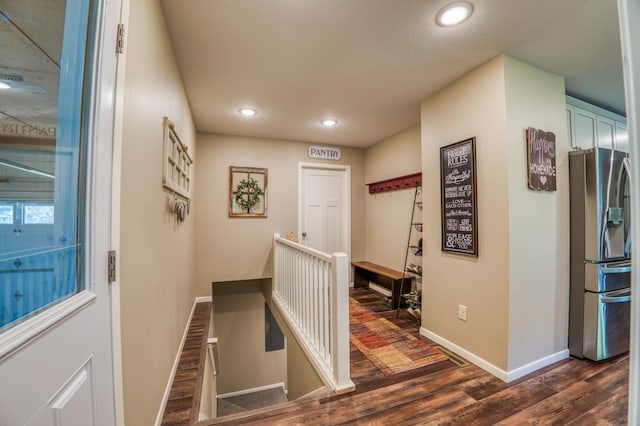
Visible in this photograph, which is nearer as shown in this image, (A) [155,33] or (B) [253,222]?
(A) [155,33]

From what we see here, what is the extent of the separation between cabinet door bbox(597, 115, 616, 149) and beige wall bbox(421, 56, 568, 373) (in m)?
1.02

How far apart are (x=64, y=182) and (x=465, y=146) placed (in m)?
2.51

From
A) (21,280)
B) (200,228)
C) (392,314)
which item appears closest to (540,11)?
(21,280)

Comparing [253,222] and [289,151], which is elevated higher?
[289,151]

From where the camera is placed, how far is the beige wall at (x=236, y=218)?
3846mm

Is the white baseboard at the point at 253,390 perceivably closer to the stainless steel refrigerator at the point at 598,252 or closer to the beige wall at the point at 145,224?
the beige wall at the point at 145,224

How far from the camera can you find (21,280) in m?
0.58

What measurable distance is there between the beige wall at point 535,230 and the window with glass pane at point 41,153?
243 cm

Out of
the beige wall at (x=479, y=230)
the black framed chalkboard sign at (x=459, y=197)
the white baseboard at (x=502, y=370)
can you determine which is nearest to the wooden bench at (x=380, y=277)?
the beige wall at (x=479, y=230)

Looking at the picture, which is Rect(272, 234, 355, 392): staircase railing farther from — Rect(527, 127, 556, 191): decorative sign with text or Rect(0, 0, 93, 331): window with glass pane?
Rect(527, 127, 556, 191): decorative sign with text

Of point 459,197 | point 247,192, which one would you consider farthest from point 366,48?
point 247,192

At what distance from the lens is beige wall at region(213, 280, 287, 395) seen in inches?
179

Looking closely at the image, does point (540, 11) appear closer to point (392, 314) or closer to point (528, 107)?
point (528, 107)

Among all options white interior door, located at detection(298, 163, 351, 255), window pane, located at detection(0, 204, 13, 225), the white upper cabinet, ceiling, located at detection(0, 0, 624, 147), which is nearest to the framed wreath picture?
white interior door, located at detection(298, 163, 351, 255)
